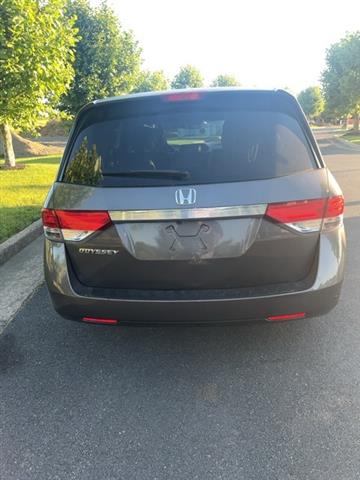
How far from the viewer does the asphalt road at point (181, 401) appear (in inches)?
86.7

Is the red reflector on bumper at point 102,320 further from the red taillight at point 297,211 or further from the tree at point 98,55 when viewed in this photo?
the tree at point 98,55

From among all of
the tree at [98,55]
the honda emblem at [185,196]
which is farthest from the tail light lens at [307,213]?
the tree at [98,55]

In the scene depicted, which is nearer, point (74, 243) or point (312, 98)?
point (74, 243)

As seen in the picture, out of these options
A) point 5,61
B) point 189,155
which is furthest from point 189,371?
point 5,61

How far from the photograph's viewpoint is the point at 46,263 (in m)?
2.88

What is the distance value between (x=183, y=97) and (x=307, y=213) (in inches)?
41.5

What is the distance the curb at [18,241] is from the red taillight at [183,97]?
3.30 meters

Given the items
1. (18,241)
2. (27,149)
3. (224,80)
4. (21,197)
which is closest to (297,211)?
(18,241)

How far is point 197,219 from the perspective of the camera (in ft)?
8.15

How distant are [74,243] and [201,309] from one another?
849 mm

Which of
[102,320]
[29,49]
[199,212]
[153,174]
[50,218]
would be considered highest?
[29,49]

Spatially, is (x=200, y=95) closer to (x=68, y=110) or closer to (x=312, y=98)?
(x=68, y=110)

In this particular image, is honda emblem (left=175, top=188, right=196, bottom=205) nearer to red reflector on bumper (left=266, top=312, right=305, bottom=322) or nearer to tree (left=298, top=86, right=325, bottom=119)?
red reflector on bumper (left=266, top=312, right=305, bottom=322)

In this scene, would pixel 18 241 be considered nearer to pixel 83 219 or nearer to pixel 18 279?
pixel 18 279
